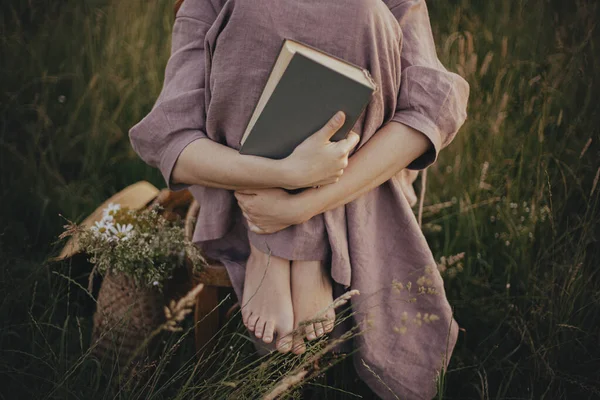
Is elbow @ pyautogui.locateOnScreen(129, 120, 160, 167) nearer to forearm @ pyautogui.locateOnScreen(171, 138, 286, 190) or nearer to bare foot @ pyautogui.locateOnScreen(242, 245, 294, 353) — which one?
forearm @ pyautogui.locateOnScreen(171, 138, 286, 190)

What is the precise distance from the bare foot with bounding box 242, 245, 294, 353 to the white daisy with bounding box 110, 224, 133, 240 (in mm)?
424

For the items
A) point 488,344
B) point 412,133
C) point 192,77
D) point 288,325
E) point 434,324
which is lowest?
point 488,344

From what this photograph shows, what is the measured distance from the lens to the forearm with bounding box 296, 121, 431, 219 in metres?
1.48

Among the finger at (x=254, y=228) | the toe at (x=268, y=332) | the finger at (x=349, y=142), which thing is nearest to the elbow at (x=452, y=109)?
the finger at (x=349, y=142)

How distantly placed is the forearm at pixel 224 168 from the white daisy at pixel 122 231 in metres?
0.34

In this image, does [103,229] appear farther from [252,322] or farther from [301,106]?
[301,106]

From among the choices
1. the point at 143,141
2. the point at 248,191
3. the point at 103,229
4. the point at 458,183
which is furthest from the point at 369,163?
the point at 458,183

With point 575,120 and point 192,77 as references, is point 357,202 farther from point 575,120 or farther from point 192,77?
point 575,120

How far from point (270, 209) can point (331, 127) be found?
0.88 feet

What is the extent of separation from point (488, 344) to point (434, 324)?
16.4 inches

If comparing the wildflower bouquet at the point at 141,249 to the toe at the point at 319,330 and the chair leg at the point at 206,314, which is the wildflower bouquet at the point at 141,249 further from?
the toe at the point at 319,330

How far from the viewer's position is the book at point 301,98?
122 cm

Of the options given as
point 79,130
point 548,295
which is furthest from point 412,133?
point 79,130

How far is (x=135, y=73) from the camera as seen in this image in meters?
2.85
